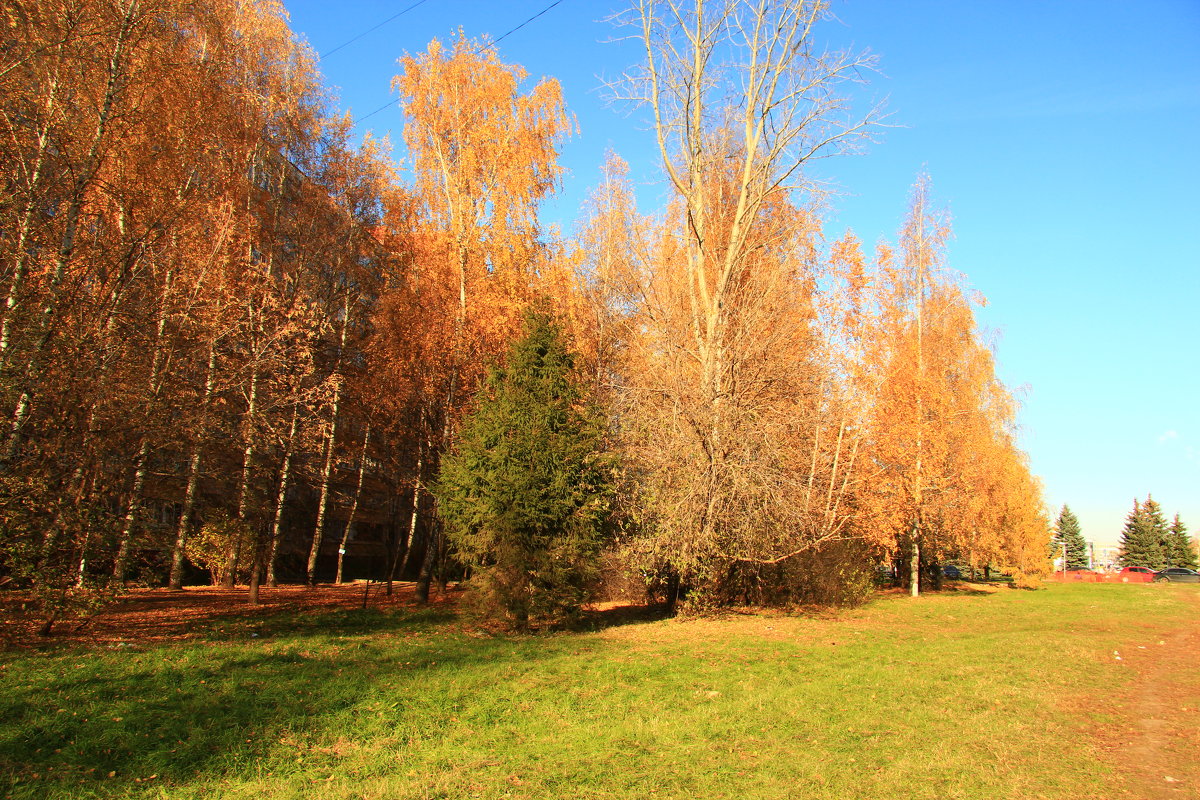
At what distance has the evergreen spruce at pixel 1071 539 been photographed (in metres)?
67.3

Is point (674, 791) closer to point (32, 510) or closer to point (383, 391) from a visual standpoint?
point (32, 510)

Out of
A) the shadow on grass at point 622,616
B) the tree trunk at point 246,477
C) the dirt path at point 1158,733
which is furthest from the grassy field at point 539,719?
the tree trunk at point 246,477

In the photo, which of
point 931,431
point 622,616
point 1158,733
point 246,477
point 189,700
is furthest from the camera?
point 931,431

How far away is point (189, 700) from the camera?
21.3ft

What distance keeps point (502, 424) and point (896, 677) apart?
733cm

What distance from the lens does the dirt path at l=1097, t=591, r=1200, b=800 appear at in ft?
17.8

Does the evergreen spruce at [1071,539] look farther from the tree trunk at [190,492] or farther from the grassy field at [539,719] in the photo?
the tree trunk at [190,492]

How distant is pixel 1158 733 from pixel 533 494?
860cm

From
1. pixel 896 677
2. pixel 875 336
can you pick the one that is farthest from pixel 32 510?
pixel 875 336

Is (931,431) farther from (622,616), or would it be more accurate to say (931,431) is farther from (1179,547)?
(1179,547)

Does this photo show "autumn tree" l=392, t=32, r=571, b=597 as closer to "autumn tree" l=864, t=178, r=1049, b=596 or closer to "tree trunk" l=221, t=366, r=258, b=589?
→ "tree trunk" l=221, t=366, r=258, b=589

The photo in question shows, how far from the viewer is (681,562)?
44.2 ft

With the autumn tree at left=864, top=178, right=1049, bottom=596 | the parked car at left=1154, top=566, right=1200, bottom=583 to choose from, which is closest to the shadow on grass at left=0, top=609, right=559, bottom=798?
the autumn tree at left=864, top=178, right=1049, bottom=596

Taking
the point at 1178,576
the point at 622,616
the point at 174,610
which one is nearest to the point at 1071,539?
the point at 1178,576
